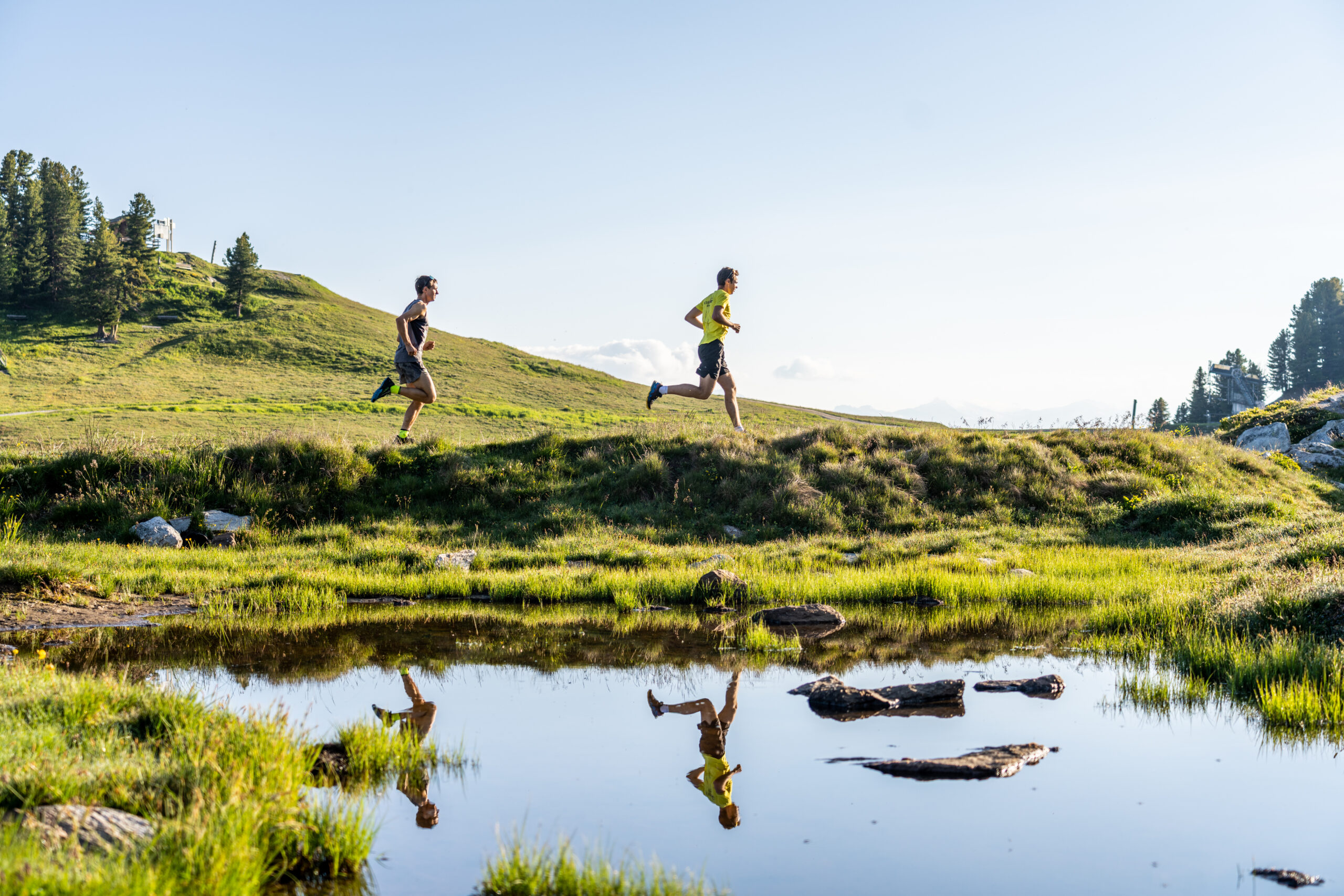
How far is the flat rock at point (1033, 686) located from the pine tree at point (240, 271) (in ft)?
326

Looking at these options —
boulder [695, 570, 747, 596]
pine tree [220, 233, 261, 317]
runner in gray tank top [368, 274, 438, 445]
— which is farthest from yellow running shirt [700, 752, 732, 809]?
pine tree [220, 233, 261, 317]

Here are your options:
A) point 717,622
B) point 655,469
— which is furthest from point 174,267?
point 717,622

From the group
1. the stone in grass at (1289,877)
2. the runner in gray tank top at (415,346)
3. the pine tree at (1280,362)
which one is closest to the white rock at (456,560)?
the runner in gray tank top at (415,346)

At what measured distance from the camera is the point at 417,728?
588 cm

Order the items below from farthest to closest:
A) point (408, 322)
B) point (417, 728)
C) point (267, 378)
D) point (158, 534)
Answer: point (267, 378) < point (408, 322) < point (158, 534) < point (417, 728)

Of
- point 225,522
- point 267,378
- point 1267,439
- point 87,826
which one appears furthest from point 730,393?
point 267,378

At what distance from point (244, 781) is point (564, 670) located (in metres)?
3.66

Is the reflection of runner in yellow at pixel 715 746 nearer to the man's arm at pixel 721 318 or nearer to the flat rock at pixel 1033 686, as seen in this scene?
the flat rock at pixel 1033 686

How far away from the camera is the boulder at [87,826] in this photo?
346cm

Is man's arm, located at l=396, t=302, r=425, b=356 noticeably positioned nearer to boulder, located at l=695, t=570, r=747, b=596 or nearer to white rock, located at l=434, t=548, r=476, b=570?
white rock, located at l=434, t=548, r=476, b=570

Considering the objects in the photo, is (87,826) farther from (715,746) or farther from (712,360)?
(712,360)

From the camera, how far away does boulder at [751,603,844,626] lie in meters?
9.89

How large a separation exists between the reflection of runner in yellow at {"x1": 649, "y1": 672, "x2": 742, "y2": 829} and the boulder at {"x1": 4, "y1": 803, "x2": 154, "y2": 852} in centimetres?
263

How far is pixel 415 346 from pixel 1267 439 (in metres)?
29.8
